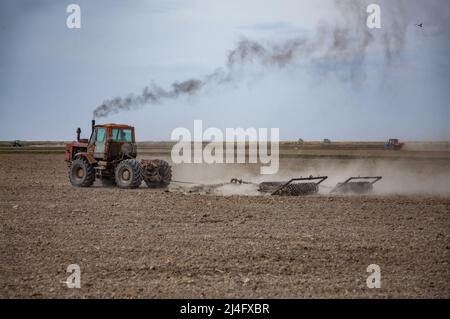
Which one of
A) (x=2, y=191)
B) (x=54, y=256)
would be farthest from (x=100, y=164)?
(x=54, y=256)

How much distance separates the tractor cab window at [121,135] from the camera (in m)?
21.4

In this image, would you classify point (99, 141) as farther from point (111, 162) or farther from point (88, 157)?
→ point (111, 162)

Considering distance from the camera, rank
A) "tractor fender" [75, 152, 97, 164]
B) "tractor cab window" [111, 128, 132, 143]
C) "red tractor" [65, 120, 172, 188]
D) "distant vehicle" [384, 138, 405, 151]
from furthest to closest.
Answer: "distant vehicle" [384, 138, 405, 151] → "tractor fender" [75, 152, 97, 164] → "tractor cab window" [111, 128, 132, 143] → "red tractor" [65, 120, 172, 188]

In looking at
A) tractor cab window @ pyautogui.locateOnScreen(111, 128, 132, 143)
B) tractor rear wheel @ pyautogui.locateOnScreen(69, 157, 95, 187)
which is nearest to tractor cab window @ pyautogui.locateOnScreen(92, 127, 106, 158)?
tractor cab window @ pyautogui.locateOnScreen(111, 128, 132, 143)

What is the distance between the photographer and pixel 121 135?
21.7 metres

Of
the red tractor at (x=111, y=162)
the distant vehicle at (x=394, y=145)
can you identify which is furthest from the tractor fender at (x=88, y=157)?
the distant vehicle at (x=394, y=145)

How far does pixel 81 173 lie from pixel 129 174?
2826mm

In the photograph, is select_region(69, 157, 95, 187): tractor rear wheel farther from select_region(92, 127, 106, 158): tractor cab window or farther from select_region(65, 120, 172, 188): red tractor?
select_region(92, 127, 106, 158): tractor cab window

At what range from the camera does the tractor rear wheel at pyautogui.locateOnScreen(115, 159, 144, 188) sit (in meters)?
20.4

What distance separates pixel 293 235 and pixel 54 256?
515cm

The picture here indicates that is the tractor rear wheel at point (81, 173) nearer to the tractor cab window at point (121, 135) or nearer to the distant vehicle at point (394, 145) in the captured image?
the tractor cab window at point (121, 135)

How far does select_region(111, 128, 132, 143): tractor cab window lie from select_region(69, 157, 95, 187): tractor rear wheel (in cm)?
164

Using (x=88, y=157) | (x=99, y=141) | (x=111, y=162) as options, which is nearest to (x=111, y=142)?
(x=99, y=141)
